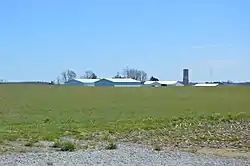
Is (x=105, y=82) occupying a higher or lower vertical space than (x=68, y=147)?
higher

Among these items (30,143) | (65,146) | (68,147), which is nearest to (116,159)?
(68,147)

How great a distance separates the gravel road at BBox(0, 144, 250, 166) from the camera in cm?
1230

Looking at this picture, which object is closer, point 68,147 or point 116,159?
point 116,159

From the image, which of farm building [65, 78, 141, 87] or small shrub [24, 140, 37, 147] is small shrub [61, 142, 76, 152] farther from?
farm building [65, 78, 141, 87]

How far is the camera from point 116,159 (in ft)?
43.1

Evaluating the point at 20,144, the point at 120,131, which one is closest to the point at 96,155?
the point at 20,144

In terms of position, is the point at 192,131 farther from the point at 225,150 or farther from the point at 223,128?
the point at 225,150

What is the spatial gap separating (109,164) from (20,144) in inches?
216

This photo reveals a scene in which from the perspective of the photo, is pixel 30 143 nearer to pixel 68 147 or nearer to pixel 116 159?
pixel 68 147

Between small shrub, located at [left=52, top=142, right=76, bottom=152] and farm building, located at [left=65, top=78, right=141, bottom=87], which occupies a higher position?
farm building, located at [left=65, top=78, right=141, bottom=87]

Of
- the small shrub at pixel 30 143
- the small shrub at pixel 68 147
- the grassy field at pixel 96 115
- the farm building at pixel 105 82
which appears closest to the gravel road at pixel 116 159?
the small shrub at pixel 68 147

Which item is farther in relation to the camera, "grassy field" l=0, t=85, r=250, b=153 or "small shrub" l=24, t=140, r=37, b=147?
"grassy field" l=0, t=85, r=250, b=153

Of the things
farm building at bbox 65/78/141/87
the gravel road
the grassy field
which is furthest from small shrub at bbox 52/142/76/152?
farm building at bbox 65/78/141/87

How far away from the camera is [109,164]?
1226 centimetres
